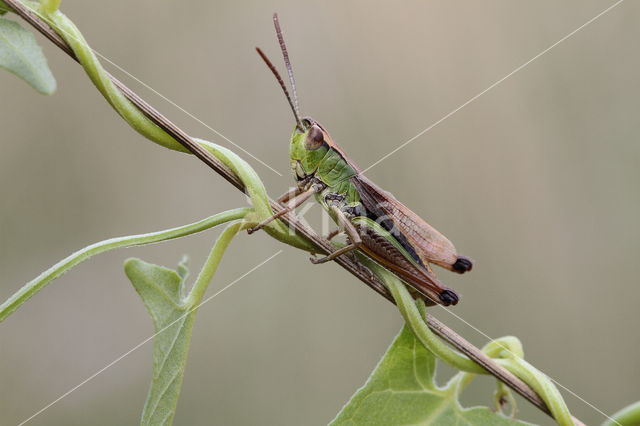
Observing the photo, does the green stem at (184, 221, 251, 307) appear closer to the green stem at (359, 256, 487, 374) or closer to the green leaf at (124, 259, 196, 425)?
the green leaf at (124, 259, 196, 425)

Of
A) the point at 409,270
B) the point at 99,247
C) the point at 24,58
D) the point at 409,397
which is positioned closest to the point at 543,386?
the point at 409,397

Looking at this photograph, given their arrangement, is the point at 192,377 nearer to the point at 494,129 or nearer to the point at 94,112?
the point at 94,112

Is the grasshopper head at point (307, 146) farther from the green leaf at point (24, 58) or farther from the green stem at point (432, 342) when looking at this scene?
the green leaf at point (24, 58)

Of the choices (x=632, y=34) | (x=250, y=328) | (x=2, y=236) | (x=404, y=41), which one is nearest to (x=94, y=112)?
(x=2, y=236)

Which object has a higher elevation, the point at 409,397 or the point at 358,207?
the point at 358,207

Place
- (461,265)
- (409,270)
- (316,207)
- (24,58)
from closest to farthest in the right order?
(24,58), (409,270), (461,265), (316,207)

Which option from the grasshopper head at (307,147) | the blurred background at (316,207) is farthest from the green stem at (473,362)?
the blurred background at (316,207)

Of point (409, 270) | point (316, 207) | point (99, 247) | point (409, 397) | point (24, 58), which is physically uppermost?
point (24, 58)

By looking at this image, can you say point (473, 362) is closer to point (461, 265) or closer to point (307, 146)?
point (461, 265)
